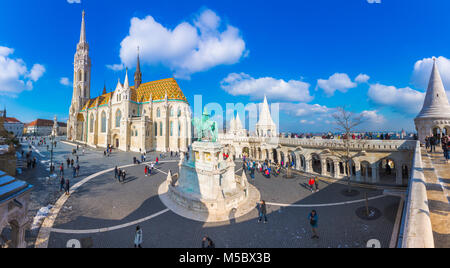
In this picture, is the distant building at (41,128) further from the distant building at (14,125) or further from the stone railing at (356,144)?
the stone railing at (356,144)

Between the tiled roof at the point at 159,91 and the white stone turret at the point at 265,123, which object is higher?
the tiled roof at the point at 159,91

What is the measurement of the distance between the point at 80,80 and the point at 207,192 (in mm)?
54677

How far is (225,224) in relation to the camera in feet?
27.1

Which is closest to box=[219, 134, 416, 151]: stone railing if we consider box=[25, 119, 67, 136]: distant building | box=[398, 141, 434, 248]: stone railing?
box=[398, 141, 434, 248]: stone railing

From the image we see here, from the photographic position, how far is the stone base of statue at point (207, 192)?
30.1ft

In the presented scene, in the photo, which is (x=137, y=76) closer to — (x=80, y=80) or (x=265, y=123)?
(x=80, y=80)

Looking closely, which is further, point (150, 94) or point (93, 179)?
point (150, 94)

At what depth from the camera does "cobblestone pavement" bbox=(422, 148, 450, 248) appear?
3.25 meters

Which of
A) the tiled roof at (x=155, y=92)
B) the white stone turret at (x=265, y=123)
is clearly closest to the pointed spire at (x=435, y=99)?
the white stone turret at (x=265, y=123)

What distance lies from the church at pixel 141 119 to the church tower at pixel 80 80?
4983 millimetres
